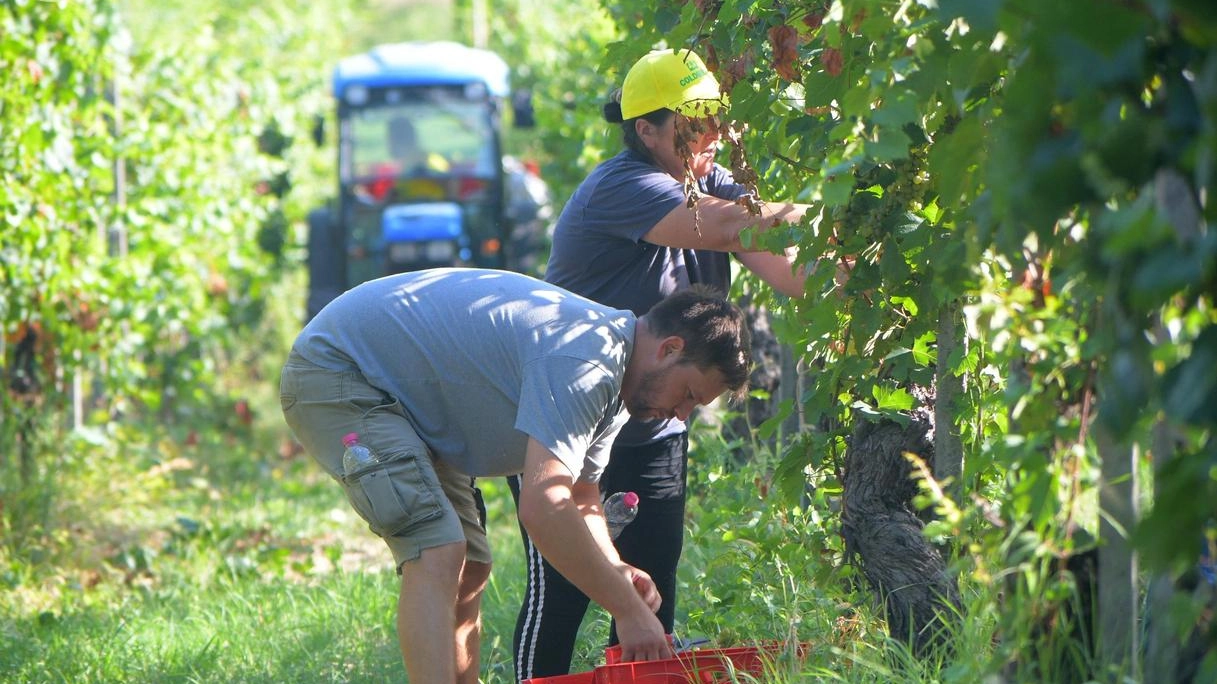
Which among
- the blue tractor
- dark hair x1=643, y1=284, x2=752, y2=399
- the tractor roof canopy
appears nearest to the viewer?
dark hair x1=643, y1=284, x2=752, y2=399

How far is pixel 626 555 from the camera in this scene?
361 centimetres

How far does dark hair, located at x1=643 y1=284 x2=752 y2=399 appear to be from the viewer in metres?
3.02

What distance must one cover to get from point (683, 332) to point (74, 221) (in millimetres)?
4805

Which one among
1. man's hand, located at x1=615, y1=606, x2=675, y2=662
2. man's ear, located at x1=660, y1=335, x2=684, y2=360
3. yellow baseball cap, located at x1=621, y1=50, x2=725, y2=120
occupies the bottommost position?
man's hand, located at x1=615, y1=606, x2=675, y2=662

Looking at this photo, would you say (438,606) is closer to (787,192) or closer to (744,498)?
(744,498)

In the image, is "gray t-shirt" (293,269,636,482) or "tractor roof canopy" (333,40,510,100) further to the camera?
"tractor roof canopy" (333,40,510,100)

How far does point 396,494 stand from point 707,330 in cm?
75

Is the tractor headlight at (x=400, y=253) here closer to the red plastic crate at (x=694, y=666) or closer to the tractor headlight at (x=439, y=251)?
the tractor headlight at (x=439, y=251)

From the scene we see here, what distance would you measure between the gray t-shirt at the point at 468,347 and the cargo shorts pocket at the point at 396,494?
152mm

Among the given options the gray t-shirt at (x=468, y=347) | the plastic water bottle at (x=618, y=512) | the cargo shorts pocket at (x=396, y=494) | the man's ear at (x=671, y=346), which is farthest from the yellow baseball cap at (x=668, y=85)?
the cargo shorts pocket at (x=396, y=494)

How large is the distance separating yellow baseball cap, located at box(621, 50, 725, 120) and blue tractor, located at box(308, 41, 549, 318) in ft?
26.7

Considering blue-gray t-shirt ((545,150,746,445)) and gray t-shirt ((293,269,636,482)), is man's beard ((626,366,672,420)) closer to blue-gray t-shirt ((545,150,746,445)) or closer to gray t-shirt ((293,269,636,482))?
gray t-shirt ((293,269,636,482))

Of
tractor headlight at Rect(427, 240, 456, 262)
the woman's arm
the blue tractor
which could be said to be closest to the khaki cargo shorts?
the woman's arm

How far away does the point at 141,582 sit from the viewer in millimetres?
5645
